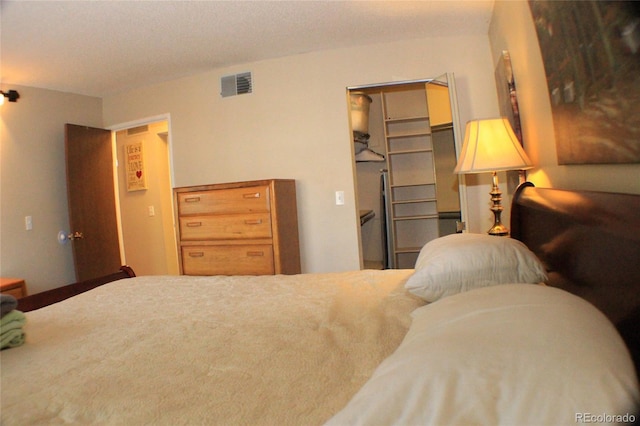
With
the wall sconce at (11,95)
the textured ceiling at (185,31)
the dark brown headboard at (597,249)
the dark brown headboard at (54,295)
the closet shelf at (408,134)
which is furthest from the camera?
the closet shelf at (408,134)

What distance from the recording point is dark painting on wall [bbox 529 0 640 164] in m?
0.76

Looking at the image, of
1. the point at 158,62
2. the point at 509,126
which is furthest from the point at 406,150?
the point at 158,62

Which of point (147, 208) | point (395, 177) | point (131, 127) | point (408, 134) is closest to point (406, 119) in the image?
point (408, 134)

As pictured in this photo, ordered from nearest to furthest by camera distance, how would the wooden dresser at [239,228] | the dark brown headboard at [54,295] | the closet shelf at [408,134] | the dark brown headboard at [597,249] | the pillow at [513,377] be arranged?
the pillow at [513,377], the dark brown headboard at [597,249], the dark brown headboard at [54,295], the wooden dresser at [239,228], the closet shelf at [408,134]

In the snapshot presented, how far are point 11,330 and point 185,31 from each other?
209 centimetres

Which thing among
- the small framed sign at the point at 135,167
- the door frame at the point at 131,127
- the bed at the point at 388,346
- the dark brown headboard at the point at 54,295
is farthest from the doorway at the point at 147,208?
the bed at the point at 388,346

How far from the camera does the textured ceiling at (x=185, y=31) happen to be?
2160mm

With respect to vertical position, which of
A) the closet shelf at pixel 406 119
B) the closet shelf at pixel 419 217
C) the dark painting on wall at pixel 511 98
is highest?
the closet shelf at pixel 406 119

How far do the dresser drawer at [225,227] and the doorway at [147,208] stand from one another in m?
1.63

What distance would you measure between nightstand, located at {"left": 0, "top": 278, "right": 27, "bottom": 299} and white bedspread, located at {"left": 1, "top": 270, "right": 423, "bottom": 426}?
1.73 m

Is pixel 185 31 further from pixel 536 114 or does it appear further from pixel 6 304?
pixel 536 114

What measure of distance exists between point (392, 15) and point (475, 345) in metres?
2.44

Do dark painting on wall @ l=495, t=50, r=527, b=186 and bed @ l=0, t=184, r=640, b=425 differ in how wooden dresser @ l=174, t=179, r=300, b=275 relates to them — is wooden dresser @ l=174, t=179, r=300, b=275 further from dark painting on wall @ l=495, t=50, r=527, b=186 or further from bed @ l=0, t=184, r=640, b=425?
dark painting on wall @ l=495, t=50, r=527, b=186

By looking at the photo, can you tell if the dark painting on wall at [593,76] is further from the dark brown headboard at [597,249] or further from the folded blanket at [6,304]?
the folded blanket at [6,304]
